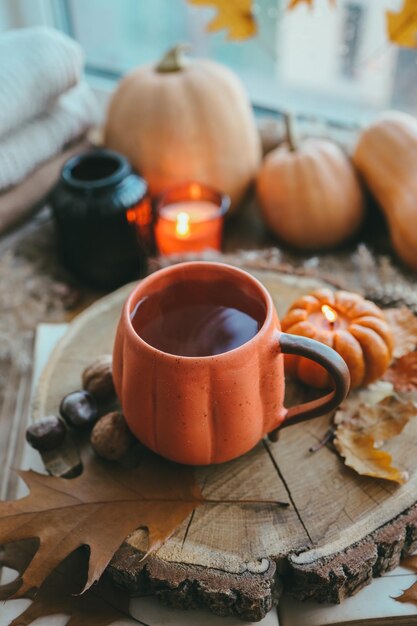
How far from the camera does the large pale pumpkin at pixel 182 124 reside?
1.21 meters

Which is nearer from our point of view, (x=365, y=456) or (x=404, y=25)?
(x=365, y=456)

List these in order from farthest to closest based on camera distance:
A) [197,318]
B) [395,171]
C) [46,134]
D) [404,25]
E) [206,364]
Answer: [46,134], [395,171], [404,25], [197,318], [206,364]

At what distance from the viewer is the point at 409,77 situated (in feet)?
4.52

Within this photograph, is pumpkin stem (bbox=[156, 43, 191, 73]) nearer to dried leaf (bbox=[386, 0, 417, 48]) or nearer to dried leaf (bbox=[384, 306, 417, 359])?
dried leaf (bbox=[386, 0, 417, 48])

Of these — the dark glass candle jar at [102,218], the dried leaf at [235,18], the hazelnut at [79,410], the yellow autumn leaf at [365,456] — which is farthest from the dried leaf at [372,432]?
the dried leaf at [235,18]

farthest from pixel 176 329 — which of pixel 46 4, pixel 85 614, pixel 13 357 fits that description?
pixel 46 4

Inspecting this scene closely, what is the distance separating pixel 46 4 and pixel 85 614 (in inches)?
55.8

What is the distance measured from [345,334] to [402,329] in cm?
12

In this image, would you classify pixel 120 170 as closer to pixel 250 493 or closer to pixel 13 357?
pixel 13 357

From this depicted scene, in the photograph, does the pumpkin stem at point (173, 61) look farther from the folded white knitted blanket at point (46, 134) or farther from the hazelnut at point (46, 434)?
the hazelnut at point (46, 434)

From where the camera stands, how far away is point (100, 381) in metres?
0.75

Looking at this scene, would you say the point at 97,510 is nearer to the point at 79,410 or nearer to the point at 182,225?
the point at 79,410

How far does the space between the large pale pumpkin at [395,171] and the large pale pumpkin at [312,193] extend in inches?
1.7

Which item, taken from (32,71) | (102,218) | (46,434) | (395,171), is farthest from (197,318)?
(32,71)
